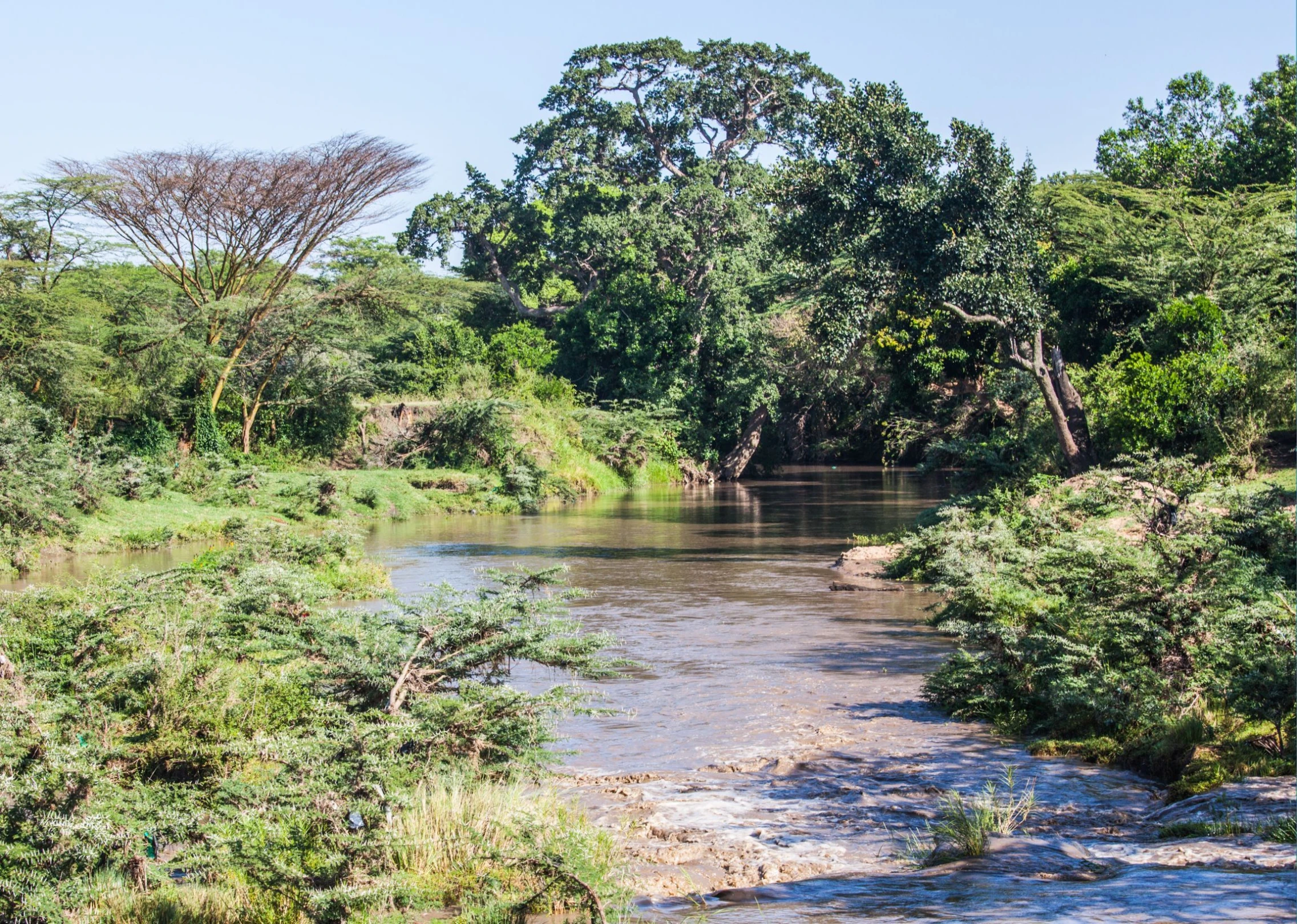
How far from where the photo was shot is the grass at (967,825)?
19.4 ft

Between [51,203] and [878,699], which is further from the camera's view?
[51,203]

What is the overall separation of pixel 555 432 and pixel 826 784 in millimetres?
30843

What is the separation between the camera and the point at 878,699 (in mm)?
10828

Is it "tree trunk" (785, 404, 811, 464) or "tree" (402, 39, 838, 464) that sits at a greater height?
"tree" (402, 39, 838, 464)

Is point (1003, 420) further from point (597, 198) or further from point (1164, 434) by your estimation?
point (597, 198)

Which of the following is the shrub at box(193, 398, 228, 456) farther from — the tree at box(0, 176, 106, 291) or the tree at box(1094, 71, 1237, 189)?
the tree at box(1094, 71, 1237, 189)

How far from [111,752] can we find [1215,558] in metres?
8.09

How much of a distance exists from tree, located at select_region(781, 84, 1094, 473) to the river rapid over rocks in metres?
5.07

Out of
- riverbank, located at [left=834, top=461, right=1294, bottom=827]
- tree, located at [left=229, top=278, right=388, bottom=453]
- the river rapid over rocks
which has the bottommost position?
the river rapid over rocks

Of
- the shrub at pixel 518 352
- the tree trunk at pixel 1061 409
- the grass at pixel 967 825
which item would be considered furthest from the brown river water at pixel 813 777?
the shrub at pixel 518 352

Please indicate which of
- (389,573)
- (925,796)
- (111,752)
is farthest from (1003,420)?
(111,752)

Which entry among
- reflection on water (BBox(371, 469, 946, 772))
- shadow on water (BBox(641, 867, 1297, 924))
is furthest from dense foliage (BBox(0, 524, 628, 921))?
reflection on water (BBox(371, 469, 946, 772))

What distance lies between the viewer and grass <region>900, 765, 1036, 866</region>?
5.92 m

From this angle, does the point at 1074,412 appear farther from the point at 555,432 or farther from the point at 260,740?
the point at 555,432
